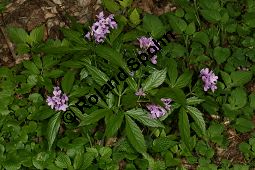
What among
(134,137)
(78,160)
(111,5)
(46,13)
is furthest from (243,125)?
(46,13)

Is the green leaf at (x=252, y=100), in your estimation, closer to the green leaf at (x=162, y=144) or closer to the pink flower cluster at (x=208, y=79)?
the pink flower cluster at (x=208, y=79)

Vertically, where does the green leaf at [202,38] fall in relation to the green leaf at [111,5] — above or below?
below

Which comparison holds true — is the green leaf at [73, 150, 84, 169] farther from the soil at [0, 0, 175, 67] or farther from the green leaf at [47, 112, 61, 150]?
the soil at [0, 0, 175, 67]

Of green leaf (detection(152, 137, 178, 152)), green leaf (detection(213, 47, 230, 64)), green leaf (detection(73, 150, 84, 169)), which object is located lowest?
green leaf (detection(152, 137, 178, 152))

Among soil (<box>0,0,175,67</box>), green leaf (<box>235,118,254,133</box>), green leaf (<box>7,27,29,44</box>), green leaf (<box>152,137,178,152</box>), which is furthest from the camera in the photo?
soil (<box>0,0,175,67</box>)

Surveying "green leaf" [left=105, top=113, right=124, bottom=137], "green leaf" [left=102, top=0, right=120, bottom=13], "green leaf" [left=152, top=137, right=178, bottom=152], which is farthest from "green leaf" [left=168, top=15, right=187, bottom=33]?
"green leaf" [left=105, top=113, right=124, bottom=137]

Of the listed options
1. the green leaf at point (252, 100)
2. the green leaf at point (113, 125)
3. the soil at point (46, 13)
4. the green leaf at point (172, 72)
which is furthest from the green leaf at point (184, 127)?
the soil at point (46, 13)

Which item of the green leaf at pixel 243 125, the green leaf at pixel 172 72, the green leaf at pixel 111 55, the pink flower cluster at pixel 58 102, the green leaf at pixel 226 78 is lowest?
the green leaf at pixel 243 125
